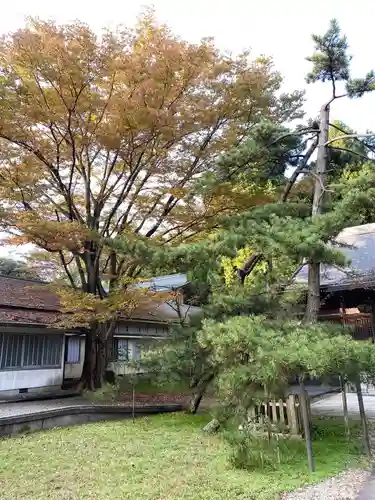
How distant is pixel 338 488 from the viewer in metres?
5.06

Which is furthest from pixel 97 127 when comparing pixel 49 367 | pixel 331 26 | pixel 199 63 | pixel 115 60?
pixel 49 367

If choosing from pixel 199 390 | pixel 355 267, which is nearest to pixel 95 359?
pixel 199 390

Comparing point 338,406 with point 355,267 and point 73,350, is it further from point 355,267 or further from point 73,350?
point 73,350

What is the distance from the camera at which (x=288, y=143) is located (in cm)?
1009

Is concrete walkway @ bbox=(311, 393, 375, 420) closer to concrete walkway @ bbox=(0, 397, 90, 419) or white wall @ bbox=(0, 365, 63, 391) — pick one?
concrete walkway @ bbox=(0, 397, 90, 419)

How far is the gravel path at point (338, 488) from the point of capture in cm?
473

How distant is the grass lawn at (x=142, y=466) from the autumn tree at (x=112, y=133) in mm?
3903

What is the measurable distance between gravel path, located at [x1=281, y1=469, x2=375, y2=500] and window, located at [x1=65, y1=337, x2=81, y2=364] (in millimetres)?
12864

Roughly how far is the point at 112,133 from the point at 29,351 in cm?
836

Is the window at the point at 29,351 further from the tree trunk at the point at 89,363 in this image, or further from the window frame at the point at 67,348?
the tree trunk at the point at 89,363

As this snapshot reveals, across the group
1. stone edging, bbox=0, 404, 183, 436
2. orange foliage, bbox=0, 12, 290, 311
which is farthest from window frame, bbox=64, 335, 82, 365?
stone edging, bbox=0, 404, 183, 436

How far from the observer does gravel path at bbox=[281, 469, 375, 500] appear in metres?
4.73

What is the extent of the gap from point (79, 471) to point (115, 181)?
937 centimetres

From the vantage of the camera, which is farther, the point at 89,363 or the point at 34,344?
the point at 34,344
